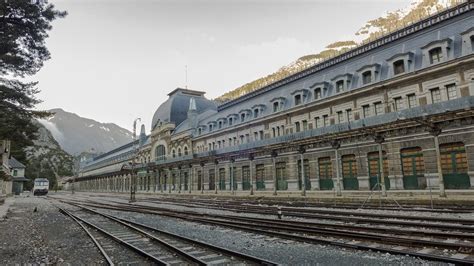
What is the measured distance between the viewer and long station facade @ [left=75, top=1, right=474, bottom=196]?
22.0 metres

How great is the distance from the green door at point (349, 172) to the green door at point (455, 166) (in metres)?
7.16

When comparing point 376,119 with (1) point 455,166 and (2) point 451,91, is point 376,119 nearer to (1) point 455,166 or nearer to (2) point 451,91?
(2) point 451,91

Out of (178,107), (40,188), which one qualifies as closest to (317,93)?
(178,107)

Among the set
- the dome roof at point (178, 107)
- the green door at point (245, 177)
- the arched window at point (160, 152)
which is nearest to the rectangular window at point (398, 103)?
the green door at point (245, 177)

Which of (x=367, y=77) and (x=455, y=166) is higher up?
(x=367, y=77)

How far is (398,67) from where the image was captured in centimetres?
2673

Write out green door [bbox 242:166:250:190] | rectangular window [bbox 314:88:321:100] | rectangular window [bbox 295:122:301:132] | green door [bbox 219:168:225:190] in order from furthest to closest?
green door [bbox 219:168:225:190] → green door [bbox 242:166:250:190] → rectangular window [bbox 295:122:301:132] → rectangular window [bbox 314:88:321:100]

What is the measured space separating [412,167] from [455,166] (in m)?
2.93

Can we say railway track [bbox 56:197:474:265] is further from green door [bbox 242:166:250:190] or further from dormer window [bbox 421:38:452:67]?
green door [bbox 242:166:250:190]

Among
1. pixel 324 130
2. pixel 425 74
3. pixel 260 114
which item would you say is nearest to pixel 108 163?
pixel 260 114

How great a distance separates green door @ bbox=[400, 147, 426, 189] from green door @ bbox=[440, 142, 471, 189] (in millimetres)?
1586

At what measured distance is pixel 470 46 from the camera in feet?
72.8

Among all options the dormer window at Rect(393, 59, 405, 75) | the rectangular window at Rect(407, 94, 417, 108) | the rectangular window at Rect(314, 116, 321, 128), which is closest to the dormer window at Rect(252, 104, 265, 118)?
the rectangular window at Rect(314, 116, 321, 128)

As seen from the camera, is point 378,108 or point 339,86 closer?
point 378,108
